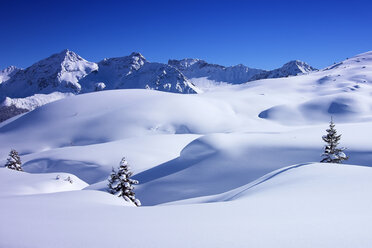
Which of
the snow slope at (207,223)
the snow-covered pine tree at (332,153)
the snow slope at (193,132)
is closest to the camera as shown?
the snow slope at (207,223)

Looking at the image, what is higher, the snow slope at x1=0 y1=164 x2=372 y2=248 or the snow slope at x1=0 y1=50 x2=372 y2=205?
the snow slope at x1=0 y1=50 x2=372 y2=205

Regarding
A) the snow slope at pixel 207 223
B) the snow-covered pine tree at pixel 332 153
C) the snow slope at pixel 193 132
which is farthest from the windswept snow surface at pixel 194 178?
the snow-covered pine tree at pixel 332 153

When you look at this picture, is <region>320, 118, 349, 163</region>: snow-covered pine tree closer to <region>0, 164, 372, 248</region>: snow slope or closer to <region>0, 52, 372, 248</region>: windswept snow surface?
<region>0, 52, 372, 248</region>: windswept snow surface

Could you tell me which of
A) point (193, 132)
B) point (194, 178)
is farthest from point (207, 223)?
point (193, 132)

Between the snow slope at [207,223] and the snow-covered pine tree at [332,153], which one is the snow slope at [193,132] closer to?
the snow-covered pine tree at [332,153]

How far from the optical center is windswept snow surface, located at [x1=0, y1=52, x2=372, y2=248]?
4.38m

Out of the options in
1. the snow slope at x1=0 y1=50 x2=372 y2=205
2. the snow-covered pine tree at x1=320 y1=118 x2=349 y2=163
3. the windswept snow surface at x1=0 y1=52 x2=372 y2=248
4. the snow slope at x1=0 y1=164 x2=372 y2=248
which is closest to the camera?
the snow slope at x1=0 y1=164 x2=372 y2=248

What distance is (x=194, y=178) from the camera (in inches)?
893

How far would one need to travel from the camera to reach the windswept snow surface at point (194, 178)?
438 cm

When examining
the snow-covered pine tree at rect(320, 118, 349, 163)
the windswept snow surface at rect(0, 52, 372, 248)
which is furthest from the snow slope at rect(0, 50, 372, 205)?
the snow-covered pine tree at rect(320, 118, 349, 163)

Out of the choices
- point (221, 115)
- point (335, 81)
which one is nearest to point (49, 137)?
point (221, 115)

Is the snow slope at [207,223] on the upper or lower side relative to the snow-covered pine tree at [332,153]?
lower

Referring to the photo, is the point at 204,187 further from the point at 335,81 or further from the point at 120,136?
the point at 335,81

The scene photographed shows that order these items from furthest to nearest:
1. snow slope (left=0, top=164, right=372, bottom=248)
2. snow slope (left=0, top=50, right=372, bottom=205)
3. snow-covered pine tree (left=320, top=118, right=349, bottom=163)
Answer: snow slope (left=0, top=50, right=372, bottom=205) → snow-covered pine tree (left=320, top=118, right=349, bottom=163) → snow slope (left=0, top=164, right=372, bottom=248)
